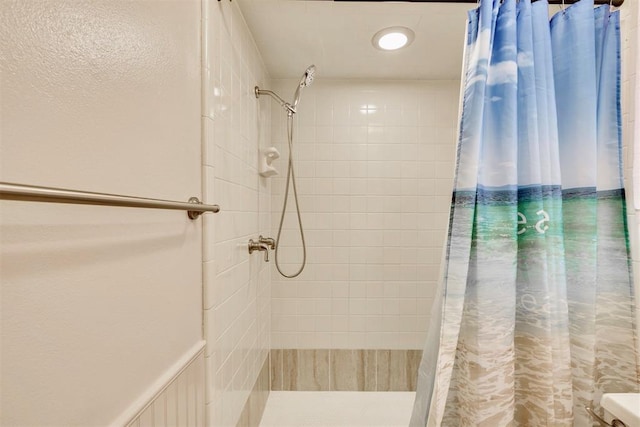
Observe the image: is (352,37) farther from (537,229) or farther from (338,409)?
(338,409)

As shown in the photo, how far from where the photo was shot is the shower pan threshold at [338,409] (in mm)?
1601

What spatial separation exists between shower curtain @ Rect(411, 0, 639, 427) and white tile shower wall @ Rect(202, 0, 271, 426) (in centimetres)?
72

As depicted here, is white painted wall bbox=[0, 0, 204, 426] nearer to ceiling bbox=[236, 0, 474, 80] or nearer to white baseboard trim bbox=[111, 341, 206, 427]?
white baseboard trim bbox=[111, 341, 206, 427]

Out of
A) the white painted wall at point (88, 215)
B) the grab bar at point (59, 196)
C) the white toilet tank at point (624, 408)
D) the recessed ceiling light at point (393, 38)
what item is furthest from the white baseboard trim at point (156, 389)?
the recessed ceiling light at point (393, 38)

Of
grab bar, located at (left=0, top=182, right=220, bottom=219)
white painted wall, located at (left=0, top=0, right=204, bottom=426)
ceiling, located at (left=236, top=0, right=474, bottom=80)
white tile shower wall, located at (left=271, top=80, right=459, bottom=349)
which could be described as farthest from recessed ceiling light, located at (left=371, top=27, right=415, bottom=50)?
grab bar, located at (left=0, top=182, right=220, bottom=219)

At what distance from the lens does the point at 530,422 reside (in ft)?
3.04

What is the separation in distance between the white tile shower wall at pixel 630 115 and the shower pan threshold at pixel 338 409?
1269mm

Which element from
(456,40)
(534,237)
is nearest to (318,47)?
(456,40)

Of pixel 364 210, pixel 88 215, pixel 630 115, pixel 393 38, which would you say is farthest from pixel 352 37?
pixel 88 215

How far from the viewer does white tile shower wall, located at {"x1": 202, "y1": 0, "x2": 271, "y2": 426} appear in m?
0.91

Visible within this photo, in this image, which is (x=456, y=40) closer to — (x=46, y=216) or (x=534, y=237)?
(x=534, y=237)

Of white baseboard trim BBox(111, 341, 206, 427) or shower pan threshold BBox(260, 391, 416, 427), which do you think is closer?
white baseboard trim BBox(111, 341, 206, 427)

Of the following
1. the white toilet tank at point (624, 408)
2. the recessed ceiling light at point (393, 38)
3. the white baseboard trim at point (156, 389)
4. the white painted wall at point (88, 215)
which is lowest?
the white toilet tank at point (624, 408)

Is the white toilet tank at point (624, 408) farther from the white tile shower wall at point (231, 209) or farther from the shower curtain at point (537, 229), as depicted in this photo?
the white tile shower wall at point (231, 209)
